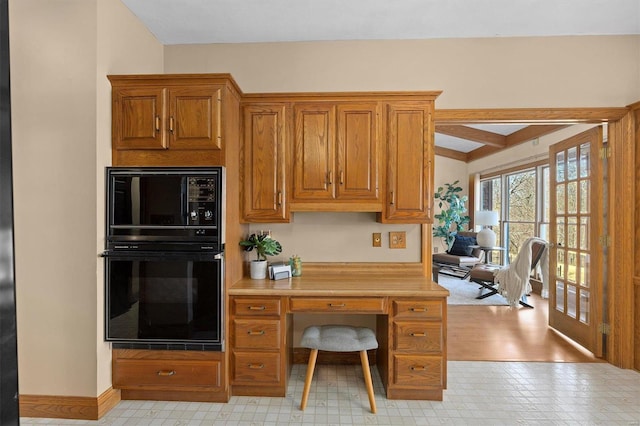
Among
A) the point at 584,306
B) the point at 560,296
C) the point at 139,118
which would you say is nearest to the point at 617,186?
the point at 584,306

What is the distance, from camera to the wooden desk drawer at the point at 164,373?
2217 mm

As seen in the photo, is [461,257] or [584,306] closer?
[584,306]

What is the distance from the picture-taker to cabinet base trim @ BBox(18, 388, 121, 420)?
2.09m

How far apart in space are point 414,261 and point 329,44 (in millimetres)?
1980

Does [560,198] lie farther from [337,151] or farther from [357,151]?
[337,151]

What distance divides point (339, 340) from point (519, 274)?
3426mm

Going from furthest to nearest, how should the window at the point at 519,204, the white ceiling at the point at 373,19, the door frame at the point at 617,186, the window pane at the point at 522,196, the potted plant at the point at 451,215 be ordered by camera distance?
the potted plant at the point at 451,215 < the window pane at the point at 522,196 < the window at the point at 519,204 < the door frame at the point at 617,186 < the white ceiling at the point at 373,19

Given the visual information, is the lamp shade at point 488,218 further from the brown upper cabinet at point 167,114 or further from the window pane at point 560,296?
the brown upper cabinet at point 167,114

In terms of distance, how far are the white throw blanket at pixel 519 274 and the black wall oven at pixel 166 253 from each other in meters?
4.02

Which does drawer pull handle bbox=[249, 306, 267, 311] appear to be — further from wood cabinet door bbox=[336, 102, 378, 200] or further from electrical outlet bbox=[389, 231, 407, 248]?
electrical outlet bbox=[389, 231, 407, 248]

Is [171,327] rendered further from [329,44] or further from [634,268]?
[634,268]

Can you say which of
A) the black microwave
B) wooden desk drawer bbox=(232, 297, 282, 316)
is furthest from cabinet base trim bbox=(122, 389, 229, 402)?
the black microwave

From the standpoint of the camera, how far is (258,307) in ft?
7.43

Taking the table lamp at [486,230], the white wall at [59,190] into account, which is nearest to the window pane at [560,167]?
the table lamp at [486,230]
